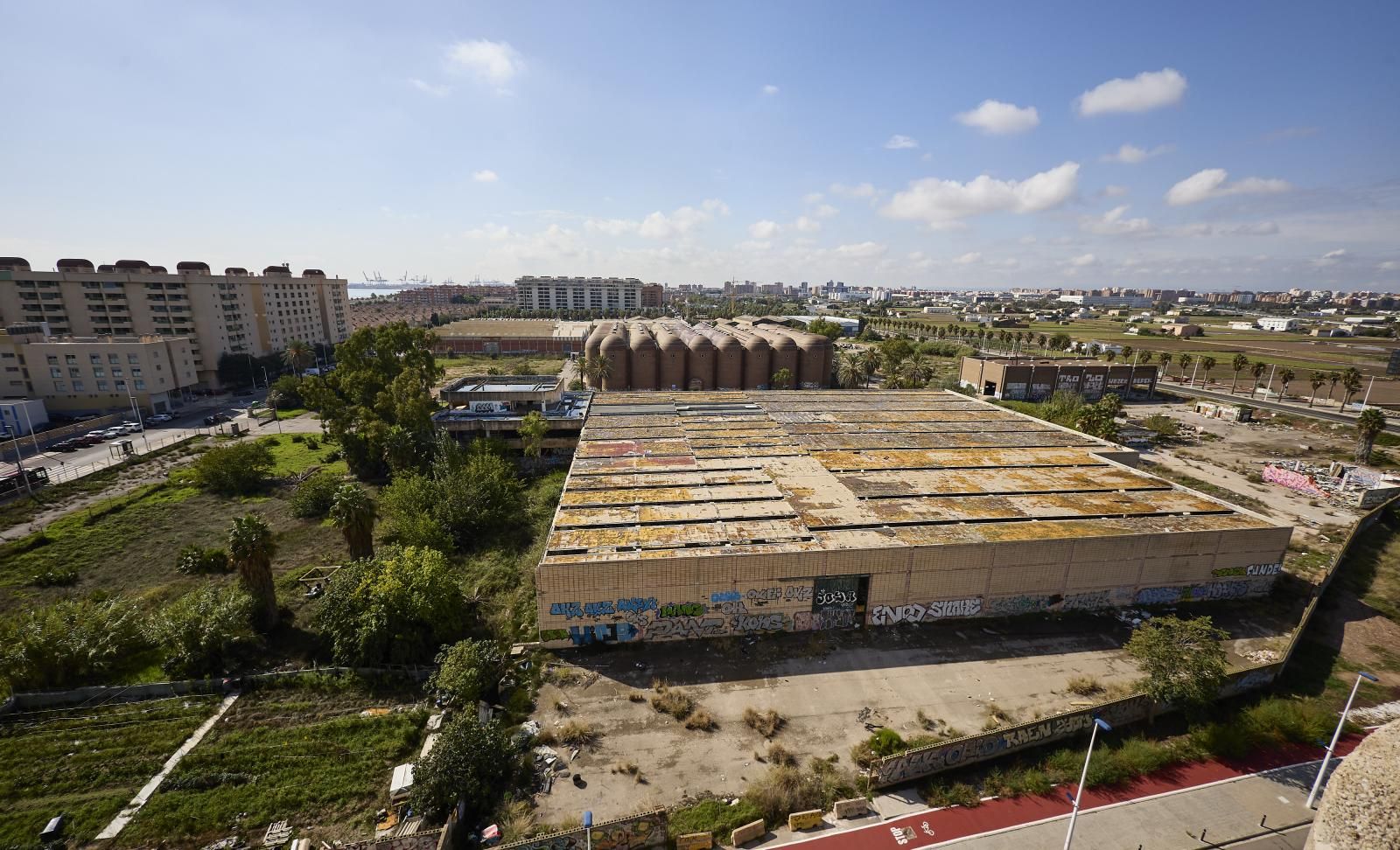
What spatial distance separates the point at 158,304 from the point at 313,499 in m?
76.1

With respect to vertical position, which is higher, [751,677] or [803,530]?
[803,530]

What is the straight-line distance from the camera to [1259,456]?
68625mm

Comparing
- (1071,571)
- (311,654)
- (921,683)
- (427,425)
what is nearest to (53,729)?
(311,654)

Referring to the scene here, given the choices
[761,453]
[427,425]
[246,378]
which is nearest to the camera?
[761,453]

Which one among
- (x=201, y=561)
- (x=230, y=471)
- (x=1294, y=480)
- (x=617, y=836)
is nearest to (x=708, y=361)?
(x=230, y=471)

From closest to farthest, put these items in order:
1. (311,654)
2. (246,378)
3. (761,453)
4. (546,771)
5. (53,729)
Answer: (546,771) < (53,729) < (311,654) < (761,453) < (246,378)

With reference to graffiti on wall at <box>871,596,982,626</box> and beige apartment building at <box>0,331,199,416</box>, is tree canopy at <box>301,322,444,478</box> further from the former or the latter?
graffiti on wall at <box>871,596,982,626</box>

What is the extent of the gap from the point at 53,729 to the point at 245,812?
12.9 metres

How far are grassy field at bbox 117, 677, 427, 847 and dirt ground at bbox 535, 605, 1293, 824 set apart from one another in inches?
270

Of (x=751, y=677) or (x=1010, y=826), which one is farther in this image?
(x=751, y=677)

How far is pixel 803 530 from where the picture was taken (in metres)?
35.9

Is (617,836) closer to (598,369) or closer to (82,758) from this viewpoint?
(82,758)

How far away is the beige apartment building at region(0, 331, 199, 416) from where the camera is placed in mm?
75375

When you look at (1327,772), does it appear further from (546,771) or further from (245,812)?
(245,812)
